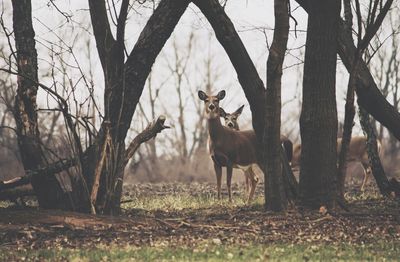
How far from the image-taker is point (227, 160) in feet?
59.1

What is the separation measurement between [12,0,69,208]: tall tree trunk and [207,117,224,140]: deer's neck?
5.80m

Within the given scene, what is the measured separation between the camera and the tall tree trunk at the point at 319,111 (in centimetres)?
1306

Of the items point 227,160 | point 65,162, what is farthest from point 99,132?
point 227,160

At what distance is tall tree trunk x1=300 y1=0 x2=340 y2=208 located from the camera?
13062 millimetres

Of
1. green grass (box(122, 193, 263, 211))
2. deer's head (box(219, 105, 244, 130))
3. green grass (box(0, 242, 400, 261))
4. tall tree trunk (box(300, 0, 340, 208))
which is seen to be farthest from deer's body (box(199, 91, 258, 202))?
green grass (box(0, 242, 400, 261))

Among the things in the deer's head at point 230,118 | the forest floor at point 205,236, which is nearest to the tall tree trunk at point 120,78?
the forest floor at point 205,236

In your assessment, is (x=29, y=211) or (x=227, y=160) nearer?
(x=29, y=211)

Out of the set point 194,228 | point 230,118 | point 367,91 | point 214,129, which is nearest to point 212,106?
point 214,129

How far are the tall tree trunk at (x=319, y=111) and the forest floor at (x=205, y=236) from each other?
1.59 feet

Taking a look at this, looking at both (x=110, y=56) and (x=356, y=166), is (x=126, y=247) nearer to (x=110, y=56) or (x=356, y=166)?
(x=110, y=56)

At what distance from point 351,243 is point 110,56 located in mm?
5051

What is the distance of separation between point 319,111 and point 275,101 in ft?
2.94

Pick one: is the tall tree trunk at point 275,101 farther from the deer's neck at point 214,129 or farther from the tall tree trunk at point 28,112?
the deer's neck at point 214,129

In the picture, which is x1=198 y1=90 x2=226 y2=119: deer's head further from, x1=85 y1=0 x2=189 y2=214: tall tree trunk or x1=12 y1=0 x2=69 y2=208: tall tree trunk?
x1=12 y1=0 x2=69 y2=208: tall tree trunk
